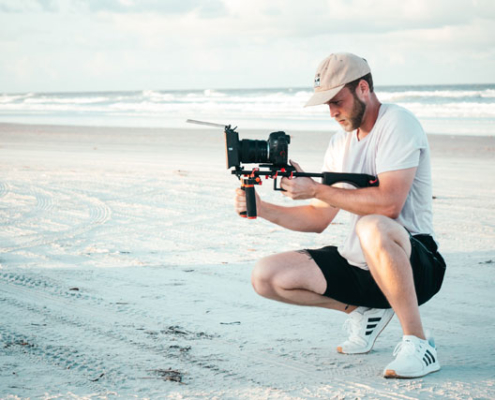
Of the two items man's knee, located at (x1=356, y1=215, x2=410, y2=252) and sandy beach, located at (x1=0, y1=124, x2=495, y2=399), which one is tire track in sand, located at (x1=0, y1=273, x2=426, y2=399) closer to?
sandy beach, located at (x1=0, y1=124, x2=495, y2=399)

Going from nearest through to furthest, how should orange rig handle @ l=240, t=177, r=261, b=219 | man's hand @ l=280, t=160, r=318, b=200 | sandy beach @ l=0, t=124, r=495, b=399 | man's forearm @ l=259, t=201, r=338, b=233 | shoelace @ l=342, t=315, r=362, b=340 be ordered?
sandy beach @ l=0, t=124, r=495, b=399 < man's hand @ l=280, t=160, r=318, b=200 < orange rig handle @ l=240, t=177, r=261, b=219 < shoelace @ l=342, t=315, r=362, b=340 < man's forearm @ l=259, t=201, r=338, b=233

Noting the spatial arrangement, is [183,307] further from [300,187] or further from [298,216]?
[300,187]

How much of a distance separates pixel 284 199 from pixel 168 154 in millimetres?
4773

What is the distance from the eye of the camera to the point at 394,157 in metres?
2.68

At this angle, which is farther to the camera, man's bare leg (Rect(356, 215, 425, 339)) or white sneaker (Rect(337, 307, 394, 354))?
white sneaker (Rect(337, 307, 394, 354))

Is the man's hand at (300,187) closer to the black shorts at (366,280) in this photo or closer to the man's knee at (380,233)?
the man's knee at (380,233)

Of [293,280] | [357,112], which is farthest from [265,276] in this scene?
[357,112]

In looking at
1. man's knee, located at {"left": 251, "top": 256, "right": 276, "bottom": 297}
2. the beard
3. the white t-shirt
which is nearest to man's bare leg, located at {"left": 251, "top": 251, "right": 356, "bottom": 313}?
man's knee, located at {"left": 251, "top": 256, "right": 276, "bottom": 297}

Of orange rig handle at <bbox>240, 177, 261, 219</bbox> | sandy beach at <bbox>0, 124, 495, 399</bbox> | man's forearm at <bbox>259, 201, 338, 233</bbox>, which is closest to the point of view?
sandy beach at <bbox>0, 124, 495, 399</bbox>

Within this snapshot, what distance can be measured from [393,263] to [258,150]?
808mm

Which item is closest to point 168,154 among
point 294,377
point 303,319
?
point 303,319

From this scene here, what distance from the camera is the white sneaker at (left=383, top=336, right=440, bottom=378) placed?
2602 millimetres

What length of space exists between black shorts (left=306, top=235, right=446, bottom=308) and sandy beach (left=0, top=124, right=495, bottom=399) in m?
0.29

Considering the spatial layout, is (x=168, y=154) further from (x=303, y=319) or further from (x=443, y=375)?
(x=443, y=375)
